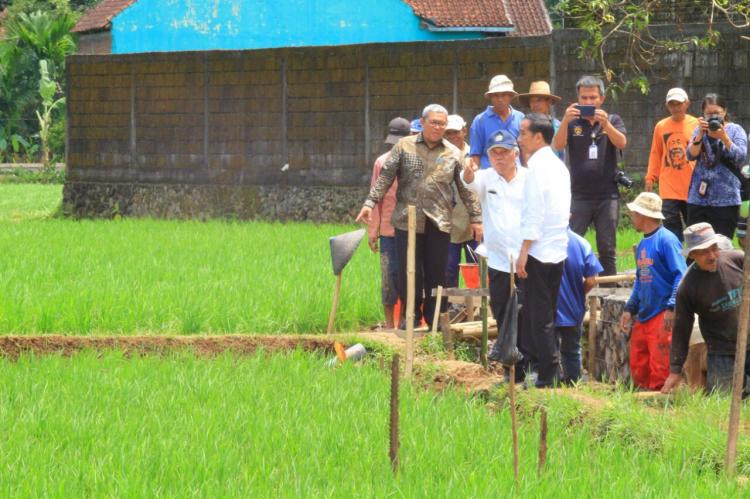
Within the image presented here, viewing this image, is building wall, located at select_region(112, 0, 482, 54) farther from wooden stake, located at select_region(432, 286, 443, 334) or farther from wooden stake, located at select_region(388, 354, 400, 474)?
wooden stake, located at select_region(388, 354, 400, 474)

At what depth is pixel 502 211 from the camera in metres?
8.97

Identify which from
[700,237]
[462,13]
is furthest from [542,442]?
[462,13]

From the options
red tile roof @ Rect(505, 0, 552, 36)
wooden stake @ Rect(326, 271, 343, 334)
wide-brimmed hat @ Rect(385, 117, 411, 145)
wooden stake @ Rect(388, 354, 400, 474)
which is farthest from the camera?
red tile roof @ Rect(505, 0, 552, 36)

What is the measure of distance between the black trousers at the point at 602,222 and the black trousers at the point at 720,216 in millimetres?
635

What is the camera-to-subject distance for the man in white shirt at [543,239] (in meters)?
8.58

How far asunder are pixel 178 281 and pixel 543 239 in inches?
180

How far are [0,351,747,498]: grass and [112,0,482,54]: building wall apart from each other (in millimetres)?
22417

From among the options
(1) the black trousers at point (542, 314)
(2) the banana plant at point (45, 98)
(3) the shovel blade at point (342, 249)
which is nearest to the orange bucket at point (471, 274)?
(3) the shovel blade at point (342, 249)

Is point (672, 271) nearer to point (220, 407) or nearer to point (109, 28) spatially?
point (220, 407)

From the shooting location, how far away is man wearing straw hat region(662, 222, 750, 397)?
8.10m

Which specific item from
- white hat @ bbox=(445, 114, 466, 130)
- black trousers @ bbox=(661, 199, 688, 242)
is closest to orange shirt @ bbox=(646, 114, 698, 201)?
black trousers @ bbox=(661, 199, 688, 242)

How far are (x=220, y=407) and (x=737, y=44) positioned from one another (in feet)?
36.0

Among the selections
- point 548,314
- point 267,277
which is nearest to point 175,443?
point 548,314

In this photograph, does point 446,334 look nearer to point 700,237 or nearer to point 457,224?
point 457,224
